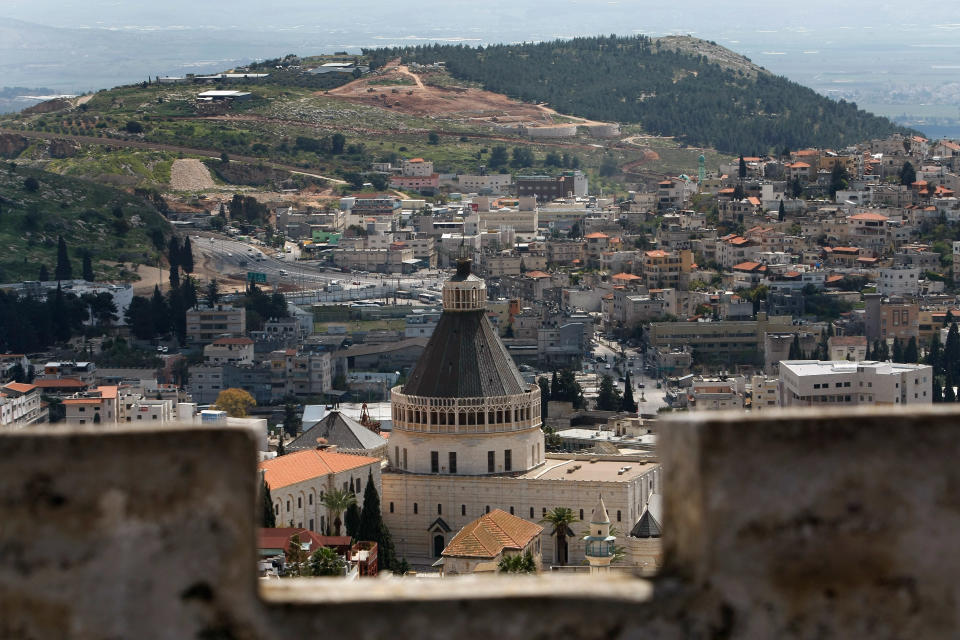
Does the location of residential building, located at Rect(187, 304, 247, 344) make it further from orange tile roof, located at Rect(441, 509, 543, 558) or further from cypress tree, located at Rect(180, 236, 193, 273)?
orange tile roof, located at Rect(441, 509, 543, 558)

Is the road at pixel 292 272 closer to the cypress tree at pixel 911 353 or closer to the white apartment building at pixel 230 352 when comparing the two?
the white apartment building at pixel 230 352

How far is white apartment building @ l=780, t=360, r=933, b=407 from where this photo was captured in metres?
77.9

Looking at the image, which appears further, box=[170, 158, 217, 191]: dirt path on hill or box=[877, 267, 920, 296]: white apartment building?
box=[170, 158, 217, 191]: dirt path on hill

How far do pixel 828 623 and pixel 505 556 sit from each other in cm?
3842

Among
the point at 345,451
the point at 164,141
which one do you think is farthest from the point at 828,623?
the point at 164,141

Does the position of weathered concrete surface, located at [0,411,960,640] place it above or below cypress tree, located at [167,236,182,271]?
above

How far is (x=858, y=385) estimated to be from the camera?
257 feet

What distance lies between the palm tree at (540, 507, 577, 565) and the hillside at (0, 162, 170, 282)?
7387 centimetres

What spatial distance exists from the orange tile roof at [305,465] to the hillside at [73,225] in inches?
2742

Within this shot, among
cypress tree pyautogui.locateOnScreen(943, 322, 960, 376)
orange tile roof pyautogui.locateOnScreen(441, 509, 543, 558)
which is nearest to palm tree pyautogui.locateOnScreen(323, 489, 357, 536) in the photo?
orange tile roof pyautogui.locateOnScreen(441, 509, 543, 558)

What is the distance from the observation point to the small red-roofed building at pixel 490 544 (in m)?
43.5

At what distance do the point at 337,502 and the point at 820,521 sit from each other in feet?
144

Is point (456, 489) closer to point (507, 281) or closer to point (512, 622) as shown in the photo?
point (512, 622)

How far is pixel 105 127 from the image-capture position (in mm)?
170125
